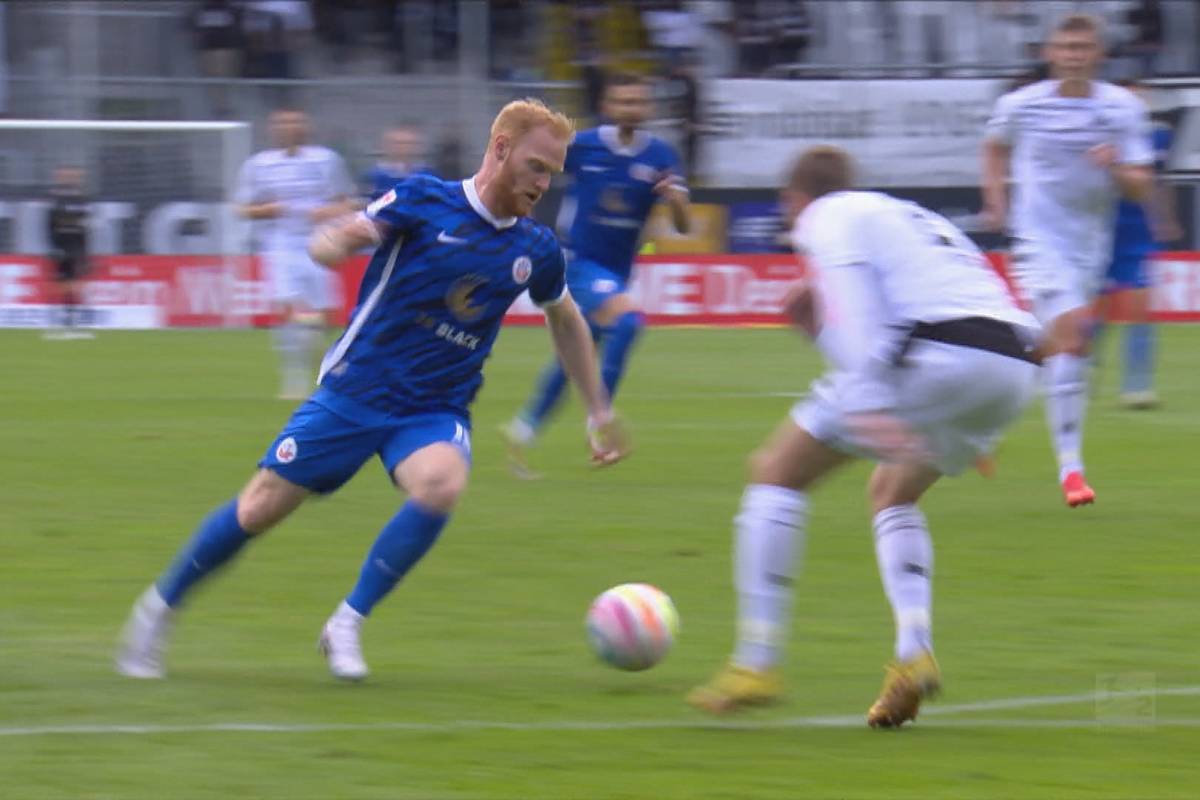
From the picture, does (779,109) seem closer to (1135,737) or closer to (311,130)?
(311,130)

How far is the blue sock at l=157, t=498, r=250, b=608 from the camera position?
20.1 feet

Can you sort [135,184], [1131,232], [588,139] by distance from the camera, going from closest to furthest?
[588,139] < [1131,232] < [135,184]

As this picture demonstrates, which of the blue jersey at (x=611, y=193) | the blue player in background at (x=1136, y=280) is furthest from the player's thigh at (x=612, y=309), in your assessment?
the blue player in background at (x=1136, y=280)

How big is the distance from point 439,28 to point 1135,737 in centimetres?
2158

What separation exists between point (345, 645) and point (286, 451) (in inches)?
21.6

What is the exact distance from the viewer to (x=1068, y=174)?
972cm

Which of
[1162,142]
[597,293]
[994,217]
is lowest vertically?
[1162,142]

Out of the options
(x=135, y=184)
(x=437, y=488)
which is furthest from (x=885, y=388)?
(x=135, y=184)

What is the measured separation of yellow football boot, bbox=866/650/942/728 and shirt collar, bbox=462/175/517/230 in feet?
5.42

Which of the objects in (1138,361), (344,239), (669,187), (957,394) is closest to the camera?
(957,394)

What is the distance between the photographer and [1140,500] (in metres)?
10.0

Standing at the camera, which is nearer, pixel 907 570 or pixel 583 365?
pixel 907 570

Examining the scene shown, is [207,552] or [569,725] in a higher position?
[207,552]

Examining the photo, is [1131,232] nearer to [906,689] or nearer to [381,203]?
[381,203]
